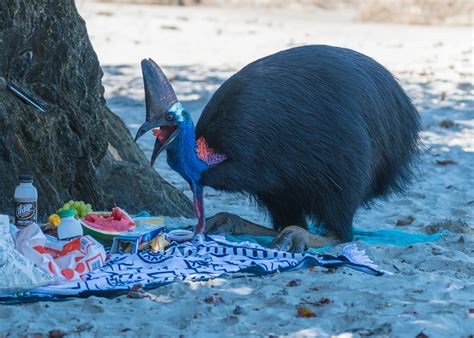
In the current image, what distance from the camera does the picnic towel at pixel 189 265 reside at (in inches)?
179

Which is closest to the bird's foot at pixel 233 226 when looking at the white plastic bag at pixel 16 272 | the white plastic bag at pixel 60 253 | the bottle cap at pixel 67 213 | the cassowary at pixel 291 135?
the cassowary at pixel 291 135

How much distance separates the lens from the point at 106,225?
5367mm

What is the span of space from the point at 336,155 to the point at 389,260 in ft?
1.99

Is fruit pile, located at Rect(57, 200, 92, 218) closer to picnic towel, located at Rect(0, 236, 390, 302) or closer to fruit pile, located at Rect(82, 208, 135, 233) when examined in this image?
fruit pile, located at Rect(82, 208, 135, 233)

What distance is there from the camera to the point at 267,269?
4836 millimetres

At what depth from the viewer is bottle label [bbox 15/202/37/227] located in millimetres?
5082

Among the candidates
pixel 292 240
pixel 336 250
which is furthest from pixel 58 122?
pixel 336 250

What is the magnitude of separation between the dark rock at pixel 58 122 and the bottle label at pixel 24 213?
19.1 inches

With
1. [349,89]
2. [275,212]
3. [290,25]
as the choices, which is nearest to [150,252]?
[275,212]

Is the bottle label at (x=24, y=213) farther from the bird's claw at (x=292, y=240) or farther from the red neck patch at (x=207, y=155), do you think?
the bird's claw at (x=292, y=240)

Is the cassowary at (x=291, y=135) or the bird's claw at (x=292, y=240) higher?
the cassowary at (x=291, y=135)

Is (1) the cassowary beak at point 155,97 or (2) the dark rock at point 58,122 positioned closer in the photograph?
(1) the cassowary beak at point 155,97

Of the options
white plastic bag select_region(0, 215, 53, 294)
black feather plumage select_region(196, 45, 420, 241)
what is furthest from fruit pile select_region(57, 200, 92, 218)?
white plastic bag select_region(0, 215, 53, 294)

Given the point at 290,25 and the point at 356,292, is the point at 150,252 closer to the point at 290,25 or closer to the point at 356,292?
the point at 356,292
